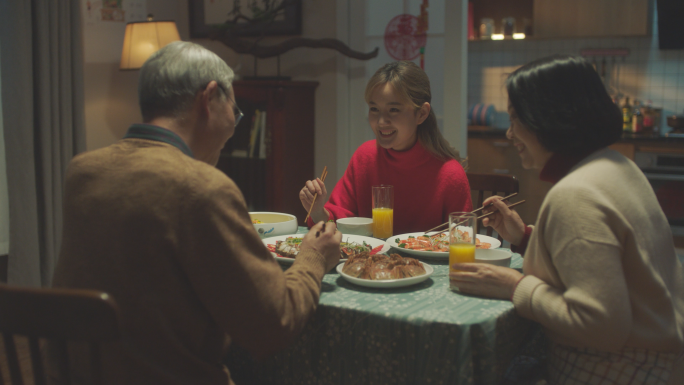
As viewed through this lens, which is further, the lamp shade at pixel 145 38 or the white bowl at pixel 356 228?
the lamp shade at pixel 145 38

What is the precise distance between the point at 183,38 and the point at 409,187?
9.98ft

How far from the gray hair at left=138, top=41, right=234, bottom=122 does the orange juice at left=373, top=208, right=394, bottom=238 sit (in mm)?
792

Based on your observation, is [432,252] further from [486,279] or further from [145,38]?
[145,38]

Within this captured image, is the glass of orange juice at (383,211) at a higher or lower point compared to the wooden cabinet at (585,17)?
lower

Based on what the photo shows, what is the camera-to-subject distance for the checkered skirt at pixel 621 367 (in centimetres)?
111

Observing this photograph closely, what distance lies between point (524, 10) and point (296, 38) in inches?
93.1

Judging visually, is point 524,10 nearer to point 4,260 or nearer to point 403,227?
point 403,227

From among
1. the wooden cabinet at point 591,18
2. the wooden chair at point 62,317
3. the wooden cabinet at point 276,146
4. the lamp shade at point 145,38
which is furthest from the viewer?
the wooden cabinet at point 591,18

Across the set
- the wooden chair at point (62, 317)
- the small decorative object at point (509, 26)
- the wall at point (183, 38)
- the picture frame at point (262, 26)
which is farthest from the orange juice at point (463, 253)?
the small decorative object at point (509, 26)

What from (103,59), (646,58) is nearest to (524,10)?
(646,58)

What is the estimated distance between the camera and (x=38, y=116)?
289 cm

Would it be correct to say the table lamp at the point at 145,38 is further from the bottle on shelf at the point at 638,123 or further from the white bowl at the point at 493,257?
the bottle on shelf at the point at 638,123

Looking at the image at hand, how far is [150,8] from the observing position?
14.1 ft

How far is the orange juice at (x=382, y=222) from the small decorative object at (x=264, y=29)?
2163 mm
